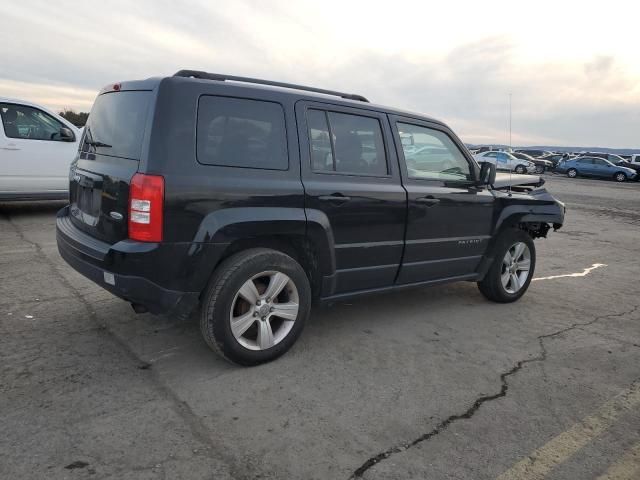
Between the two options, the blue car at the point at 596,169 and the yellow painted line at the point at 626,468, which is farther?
the blue car at the point at 596,169

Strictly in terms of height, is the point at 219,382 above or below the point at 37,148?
below

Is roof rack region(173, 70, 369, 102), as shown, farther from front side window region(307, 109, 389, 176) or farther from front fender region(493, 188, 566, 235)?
front fender region(493, 188, 566, 235)

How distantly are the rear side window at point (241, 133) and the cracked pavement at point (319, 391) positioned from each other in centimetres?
137

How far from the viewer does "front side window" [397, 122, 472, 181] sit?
432cm

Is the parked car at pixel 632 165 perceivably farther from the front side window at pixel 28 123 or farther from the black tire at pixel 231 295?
the black tire at pixel 231 295

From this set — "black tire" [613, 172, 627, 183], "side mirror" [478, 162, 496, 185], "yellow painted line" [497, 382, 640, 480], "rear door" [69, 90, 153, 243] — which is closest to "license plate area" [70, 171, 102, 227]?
"rear door" [69, 90, 153, 243]

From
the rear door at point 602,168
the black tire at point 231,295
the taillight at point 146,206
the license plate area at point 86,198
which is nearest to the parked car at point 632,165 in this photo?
the rear door at point 602,168

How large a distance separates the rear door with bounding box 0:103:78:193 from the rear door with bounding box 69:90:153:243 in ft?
16.8

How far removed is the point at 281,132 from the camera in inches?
139

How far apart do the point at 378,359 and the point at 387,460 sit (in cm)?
121

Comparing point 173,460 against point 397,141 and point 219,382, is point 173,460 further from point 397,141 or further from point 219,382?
point 397,141

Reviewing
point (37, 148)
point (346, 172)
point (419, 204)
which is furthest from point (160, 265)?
point (37, 148)

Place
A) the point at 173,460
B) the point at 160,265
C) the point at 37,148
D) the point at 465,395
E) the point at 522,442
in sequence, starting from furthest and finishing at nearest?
the point at 37,148 → the point at 465,395 → the point at 160,265 → the point at 522,442 → the point at 173,460

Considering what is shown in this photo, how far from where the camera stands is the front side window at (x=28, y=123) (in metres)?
8.01
